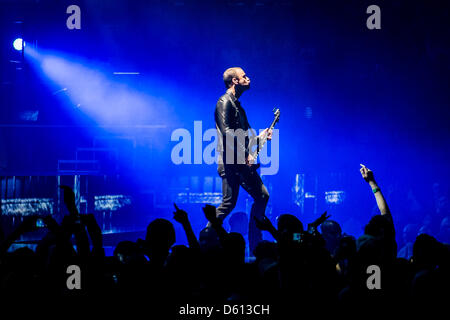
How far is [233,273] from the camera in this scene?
8.54ft

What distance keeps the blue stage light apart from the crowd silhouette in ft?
30.5

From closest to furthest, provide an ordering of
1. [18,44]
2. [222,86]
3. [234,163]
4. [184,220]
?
[184,220] < [234,163] < [18,44] < [222,86]

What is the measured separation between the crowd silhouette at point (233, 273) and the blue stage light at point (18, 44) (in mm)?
9307

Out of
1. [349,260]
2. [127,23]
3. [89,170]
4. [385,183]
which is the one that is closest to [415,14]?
[385,183]

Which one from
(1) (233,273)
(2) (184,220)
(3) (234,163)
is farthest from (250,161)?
(1) (233,273)

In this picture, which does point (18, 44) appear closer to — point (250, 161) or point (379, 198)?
point (250, 161)

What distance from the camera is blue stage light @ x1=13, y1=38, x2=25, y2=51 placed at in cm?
1081

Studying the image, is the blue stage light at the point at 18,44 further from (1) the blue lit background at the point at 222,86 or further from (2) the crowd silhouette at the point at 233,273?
(2) the crowd silhouette at the point at 233,273

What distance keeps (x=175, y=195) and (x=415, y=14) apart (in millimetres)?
6912

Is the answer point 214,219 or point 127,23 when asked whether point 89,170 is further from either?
point 214,219

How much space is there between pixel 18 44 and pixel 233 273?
10.2m

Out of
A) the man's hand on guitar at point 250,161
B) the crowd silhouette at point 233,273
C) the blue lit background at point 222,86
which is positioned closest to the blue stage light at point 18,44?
the blue lit background at point 222,86

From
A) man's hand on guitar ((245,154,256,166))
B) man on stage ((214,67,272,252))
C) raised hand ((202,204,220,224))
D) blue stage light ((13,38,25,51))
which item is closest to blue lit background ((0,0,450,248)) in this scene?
blue stage light ((13,38,25,51))

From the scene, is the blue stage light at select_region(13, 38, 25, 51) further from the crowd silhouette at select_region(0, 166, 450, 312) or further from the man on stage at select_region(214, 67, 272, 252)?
the crowd silhouette at select_region(0, 166, 450, 312)
